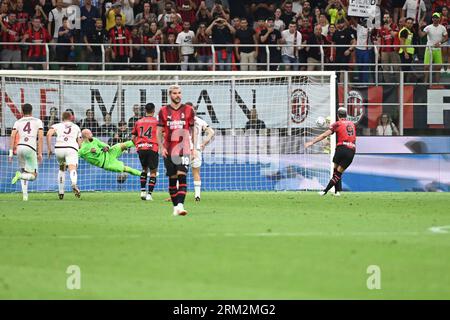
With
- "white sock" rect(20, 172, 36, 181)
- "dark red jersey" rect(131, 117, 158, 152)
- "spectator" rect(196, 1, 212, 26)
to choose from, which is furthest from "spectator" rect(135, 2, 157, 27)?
"white sock" rect(20, 172, 36, 181)

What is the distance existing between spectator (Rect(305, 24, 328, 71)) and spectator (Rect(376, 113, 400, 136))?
2542 mm

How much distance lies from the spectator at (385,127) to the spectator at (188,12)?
6.43m

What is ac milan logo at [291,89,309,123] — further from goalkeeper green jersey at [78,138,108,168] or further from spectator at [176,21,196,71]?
goalkeeper green jersey at [78,138,108,168]

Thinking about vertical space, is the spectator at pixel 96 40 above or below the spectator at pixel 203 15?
below

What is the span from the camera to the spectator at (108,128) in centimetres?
2989

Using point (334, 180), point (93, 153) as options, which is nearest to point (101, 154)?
point (93, 153)

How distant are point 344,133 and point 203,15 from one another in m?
8.09

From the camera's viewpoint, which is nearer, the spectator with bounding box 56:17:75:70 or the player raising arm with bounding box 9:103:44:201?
the player raising arm with bounding box 9:103:44:201

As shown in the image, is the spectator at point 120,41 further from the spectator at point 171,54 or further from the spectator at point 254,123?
the spectator at point 254,123

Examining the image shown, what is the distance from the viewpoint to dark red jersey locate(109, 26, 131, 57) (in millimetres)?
32094

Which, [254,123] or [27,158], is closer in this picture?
[27,158]

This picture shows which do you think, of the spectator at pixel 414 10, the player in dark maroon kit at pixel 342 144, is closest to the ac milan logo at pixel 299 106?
the player in dark maroon kit at pixel 342 144

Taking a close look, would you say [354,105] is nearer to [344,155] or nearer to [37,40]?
[344,155]

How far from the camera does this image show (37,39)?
3170cm
